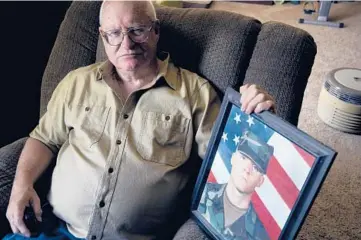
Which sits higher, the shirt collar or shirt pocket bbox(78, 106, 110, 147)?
the shirt collar

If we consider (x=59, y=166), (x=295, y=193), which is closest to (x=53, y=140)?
(x=59, y=166)

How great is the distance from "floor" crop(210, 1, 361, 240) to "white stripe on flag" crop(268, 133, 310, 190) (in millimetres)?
940

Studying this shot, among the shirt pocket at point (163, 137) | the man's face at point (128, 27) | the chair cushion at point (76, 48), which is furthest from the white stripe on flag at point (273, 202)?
the chair cushion at point (76, 48)

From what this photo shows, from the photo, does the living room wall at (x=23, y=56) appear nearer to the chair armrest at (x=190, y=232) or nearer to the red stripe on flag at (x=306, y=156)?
the chair armrest at (x=190, y=232)

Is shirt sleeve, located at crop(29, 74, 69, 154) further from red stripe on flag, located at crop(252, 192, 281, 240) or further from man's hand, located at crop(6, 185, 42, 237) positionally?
red stripe on flag, located at crop(252, 192, 281, 240)

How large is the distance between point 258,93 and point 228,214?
11.6 inches

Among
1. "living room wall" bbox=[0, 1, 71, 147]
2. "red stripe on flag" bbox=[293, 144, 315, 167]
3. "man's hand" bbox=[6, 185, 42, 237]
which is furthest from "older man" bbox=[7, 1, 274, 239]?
"living room wall" bbox=[0, 1, 71, 147]

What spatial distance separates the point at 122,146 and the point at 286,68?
50 centimetres

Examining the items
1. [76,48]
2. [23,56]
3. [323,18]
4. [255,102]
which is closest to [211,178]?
[255,102]

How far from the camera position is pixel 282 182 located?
0.84m

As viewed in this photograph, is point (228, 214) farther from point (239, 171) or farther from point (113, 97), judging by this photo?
point (113, 97)

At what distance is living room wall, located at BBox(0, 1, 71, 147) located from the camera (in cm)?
161

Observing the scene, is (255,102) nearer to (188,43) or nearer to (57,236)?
(188,43)

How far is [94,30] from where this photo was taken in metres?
1.43
